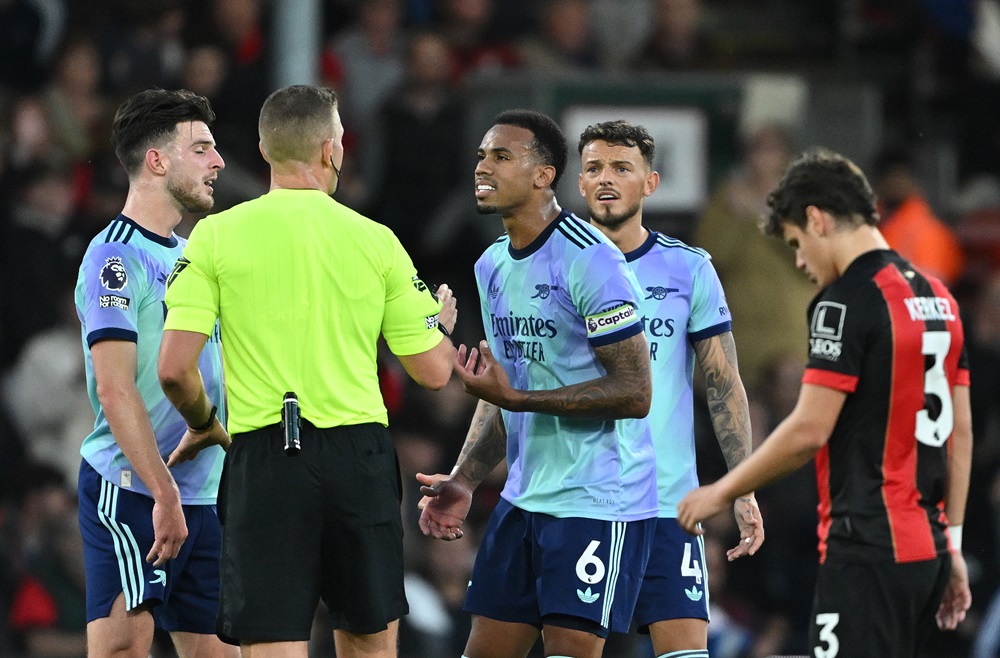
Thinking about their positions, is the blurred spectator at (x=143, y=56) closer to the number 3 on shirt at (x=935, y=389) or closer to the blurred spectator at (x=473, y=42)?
the blurred spectator at (x=473, y=42)

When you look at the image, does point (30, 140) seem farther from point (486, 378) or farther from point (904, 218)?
point (486, 378)

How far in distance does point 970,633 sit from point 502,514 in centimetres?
598

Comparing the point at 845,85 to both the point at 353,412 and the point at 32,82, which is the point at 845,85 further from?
the point at 353,412

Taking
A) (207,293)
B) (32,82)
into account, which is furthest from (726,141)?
(207,293)

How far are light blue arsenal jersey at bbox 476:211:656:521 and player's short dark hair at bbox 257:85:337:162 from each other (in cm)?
94

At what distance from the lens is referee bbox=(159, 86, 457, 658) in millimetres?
4957

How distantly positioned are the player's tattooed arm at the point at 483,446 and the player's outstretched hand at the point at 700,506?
1.26m

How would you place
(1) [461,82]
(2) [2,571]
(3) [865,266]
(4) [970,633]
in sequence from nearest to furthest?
(3) [865,266], (2) [2,571], (4) [970,633], (1) [461,82]

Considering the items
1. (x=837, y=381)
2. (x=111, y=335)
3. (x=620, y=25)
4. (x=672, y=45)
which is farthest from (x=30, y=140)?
(x=837, y=381)

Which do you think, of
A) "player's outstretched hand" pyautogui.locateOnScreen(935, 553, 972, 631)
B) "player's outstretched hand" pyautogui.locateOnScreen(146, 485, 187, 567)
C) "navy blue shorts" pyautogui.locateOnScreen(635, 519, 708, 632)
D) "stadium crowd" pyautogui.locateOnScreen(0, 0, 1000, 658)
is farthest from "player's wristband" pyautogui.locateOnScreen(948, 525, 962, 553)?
"stadium crowd" pyautogui.locateOnScreen(0, 0, 1000, 658)

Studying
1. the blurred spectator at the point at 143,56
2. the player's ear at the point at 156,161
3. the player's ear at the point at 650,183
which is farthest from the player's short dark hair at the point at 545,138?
the blurred spectator at the point at 143,56

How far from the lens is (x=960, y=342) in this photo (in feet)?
16.1

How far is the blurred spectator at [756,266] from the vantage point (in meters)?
11.0

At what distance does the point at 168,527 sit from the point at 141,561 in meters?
0.29
